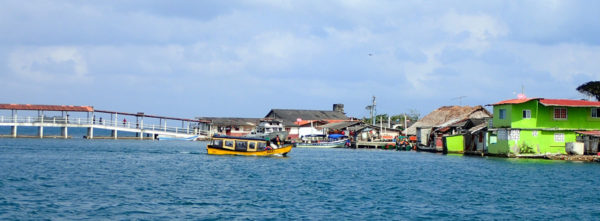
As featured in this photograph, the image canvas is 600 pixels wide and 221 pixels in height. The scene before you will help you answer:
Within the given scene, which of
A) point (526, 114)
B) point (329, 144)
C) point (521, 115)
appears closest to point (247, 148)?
point (521, 115)

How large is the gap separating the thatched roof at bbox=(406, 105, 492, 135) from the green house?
64.6 ft

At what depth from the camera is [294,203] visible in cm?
2684

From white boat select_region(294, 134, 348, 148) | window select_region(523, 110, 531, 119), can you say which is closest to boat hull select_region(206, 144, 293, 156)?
window select_region(523, 110, 531, 119)

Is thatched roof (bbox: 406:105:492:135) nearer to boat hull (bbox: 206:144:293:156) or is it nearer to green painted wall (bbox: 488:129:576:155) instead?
green painted wall (bbox: 488:129:576:155)

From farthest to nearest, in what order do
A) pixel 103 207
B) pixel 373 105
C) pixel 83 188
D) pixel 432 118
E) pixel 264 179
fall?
pixel 373 105 → pixel 432 118 → pixel 264 179 → pixel 83 188 → pixel 103 207

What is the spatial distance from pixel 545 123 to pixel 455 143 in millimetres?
12286

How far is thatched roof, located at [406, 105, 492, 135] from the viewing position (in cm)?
7350

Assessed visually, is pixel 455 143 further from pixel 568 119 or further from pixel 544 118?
pixel 568 119

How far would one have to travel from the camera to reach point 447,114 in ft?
264

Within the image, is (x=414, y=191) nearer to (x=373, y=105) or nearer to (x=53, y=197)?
(x=53, y=197)

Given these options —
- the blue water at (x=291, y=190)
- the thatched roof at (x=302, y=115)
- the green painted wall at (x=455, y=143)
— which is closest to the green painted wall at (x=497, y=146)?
→ the blue water at (x=291, y=190)

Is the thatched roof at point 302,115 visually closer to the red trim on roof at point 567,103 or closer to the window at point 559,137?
the red trim on roof at point 567,103

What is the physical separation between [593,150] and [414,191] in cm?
2615

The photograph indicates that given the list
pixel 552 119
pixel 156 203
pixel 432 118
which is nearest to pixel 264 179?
pixel 156 203
